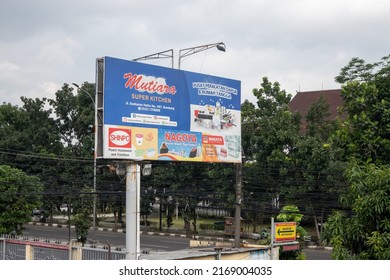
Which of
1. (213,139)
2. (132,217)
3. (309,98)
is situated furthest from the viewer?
(309,98)

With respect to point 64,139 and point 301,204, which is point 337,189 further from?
point 64,139

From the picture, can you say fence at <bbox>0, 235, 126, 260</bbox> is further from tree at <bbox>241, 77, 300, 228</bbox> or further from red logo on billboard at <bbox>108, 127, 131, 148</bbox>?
tree at <bbox>241, 77, 300, 228</bbox>

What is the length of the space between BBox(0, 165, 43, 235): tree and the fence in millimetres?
4821

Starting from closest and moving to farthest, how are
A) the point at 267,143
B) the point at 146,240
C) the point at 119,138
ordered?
the point at 119,138 → the point at 267,143 → the point at 146,240

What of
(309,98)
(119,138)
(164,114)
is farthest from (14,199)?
(309,98)

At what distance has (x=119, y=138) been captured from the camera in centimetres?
1256

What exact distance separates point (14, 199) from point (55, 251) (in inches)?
320

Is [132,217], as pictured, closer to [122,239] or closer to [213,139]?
[213,139]

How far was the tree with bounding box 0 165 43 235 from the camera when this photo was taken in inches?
912

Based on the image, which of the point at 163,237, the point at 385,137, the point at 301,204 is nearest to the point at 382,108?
the point at 385,137

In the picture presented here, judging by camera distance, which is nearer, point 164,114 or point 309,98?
point 164,114

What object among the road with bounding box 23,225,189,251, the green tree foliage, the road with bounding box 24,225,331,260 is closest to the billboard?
the green tree foliage

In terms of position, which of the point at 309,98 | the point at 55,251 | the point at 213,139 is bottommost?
the point at 55,251

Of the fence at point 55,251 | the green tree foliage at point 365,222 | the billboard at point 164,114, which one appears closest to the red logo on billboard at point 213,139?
the billboard at point 164,114
